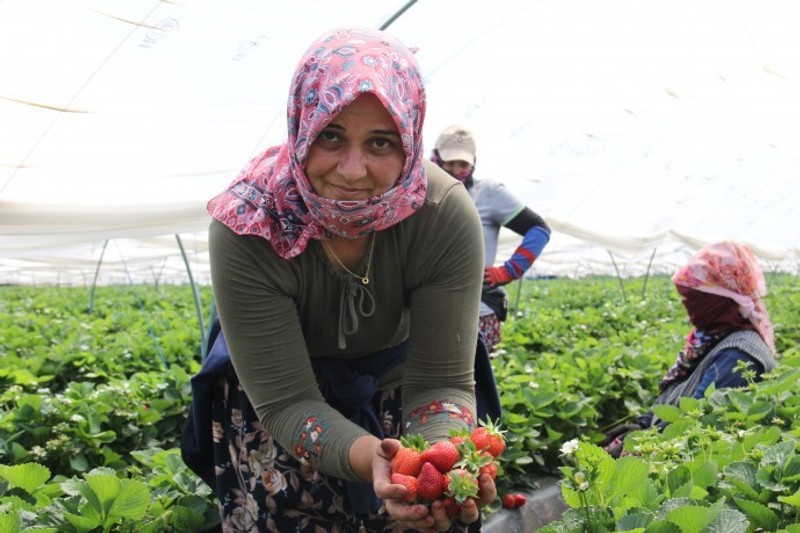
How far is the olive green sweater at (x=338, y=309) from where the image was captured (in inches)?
69.9

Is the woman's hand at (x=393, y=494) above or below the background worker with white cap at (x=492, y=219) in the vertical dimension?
below

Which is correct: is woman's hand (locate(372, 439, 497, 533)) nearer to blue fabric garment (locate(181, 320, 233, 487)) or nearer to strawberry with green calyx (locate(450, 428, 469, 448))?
strawberry with green calyx (locate(450, 428, 469, 448))

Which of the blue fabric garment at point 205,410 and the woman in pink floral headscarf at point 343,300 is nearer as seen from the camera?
the woman in pink floral headscarf at point 343,300

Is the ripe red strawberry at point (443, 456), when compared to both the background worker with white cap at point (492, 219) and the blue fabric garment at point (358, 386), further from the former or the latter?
the background worker with white cap at point (492, 219)

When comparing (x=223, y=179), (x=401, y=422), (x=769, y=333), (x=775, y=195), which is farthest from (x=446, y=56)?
(x=775, y=195)

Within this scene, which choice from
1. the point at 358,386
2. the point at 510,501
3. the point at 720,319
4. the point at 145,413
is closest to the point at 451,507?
the point at 358,386

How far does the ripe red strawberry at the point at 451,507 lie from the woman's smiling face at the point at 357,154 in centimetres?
60

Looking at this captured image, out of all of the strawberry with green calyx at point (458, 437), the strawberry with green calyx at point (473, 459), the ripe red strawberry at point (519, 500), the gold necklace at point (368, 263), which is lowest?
the ripe red strawberry at point (519, 500)

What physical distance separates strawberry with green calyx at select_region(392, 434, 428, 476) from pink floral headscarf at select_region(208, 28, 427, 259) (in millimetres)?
453

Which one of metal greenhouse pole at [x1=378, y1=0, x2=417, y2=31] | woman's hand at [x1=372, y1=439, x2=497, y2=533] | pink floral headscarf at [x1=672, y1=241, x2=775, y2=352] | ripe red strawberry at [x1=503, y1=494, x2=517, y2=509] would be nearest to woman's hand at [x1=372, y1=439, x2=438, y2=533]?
woman's hand at [x1=372, y1=439, x2=497, y2=533]

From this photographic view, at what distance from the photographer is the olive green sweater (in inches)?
69.9

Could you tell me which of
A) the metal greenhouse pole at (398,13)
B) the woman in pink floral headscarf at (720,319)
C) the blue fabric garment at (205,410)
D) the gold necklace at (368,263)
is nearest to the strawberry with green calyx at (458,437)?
the gold necklace at (368,263)

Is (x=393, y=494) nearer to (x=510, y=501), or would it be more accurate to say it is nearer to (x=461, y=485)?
(x=461, y=485)

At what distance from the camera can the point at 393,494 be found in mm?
1524
